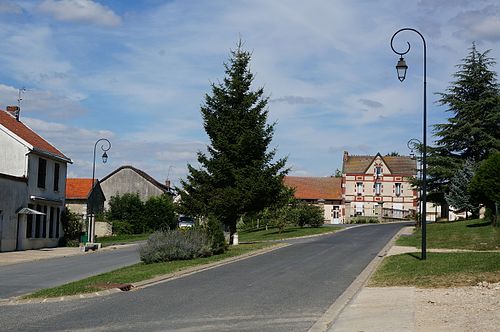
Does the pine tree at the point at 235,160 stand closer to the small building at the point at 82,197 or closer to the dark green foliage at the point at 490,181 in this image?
the dark green foliage at the point at 490,181

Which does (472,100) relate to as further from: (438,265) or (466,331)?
(466,331)

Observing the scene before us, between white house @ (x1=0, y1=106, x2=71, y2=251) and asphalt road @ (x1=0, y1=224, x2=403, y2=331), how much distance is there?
19.0 metres

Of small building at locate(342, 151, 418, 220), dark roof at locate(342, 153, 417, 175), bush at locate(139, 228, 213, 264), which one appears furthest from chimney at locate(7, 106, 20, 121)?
dark roof at locate(342, 153, 417, 175)

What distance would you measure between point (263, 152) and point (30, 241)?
14086 mm

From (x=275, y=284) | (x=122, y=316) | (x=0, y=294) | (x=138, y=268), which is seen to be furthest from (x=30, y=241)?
(x=122, y=316)

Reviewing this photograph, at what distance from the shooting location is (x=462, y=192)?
45.3 m

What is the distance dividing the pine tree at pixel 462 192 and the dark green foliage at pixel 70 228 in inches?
1021

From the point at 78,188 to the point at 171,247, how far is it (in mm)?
42767

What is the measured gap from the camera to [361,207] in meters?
85.1

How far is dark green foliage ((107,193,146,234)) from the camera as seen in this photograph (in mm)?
60938

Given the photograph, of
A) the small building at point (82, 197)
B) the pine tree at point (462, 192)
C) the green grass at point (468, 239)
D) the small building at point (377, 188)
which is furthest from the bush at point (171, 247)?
the small building at point (377, 188)

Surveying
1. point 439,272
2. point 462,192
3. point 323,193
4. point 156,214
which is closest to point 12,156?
point 156,214

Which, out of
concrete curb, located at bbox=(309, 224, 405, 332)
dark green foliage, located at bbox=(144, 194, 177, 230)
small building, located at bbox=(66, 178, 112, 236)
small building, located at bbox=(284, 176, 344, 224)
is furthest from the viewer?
small building, located at bbox=(284, 176, 344, 224)

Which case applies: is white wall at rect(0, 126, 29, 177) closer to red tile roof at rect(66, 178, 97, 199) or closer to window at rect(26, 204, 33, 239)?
window at rect(26, 204, 33, 239)
